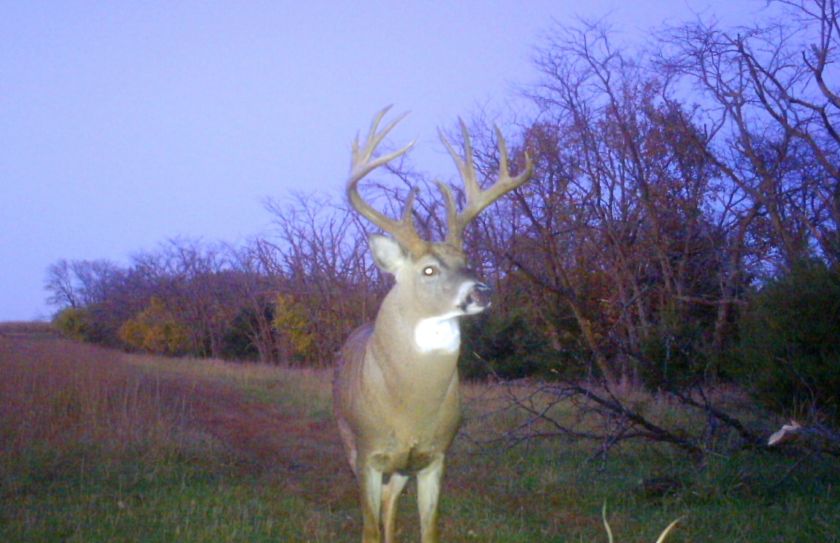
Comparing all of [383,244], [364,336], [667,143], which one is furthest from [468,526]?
[667,143]

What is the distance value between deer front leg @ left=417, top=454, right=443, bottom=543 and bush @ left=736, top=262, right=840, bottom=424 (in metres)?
6.14

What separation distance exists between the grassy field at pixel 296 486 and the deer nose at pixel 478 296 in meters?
2.31

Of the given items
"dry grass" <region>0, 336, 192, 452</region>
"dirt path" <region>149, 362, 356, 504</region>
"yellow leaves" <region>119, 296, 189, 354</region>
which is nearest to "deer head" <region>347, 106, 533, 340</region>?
"dirt path" <region>149, 362, 356, 504</region>

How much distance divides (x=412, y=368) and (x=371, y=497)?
936 millimetres

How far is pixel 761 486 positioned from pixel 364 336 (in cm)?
398

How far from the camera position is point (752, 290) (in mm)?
16125

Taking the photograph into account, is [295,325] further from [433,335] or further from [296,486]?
[433,335]

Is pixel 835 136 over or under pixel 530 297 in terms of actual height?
over

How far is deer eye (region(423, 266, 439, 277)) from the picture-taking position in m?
5.81

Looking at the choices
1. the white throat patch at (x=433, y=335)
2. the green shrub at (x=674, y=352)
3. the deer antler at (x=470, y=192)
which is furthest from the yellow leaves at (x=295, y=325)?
the white throat patch at (x=433, y=335)

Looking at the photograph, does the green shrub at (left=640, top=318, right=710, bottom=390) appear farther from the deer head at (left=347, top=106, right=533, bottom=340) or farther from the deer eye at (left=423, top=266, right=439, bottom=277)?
the deer eye at (left=423, top=266, right=439, bottom=277)

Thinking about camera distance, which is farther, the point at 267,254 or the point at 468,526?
the point at 267,254

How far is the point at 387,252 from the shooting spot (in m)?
6.09

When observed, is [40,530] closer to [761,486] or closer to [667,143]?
[761,486]
